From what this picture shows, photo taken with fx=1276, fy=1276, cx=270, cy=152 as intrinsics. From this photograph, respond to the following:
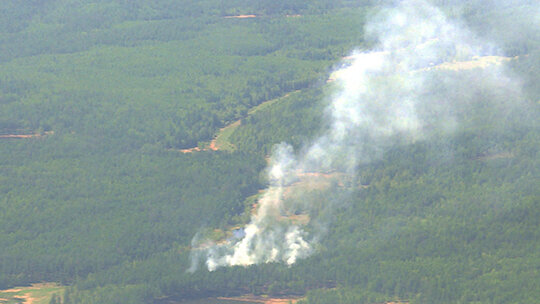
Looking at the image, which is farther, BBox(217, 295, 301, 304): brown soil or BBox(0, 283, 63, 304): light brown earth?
BBox(0, 283, 63, 304): light brown earth

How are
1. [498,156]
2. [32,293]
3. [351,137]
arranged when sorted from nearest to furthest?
[32,293]
[498,156]
[351,137]

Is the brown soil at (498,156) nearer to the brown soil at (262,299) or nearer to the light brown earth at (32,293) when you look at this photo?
the brown soil at (262,299)

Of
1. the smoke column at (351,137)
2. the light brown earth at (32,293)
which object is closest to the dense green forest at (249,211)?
the light brown earth at (32,293)

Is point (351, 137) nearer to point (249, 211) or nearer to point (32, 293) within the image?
point (249, 211)

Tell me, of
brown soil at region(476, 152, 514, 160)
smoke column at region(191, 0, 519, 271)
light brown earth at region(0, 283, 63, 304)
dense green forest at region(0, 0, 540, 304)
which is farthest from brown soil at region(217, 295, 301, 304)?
brown soil at region(476, 152, 514, 160)

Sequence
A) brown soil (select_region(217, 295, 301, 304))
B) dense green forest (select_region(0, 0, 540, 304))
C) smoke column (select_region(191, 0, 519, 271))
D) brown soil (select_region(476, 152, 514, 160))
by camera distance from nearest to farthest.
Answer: dense green forest (select_region(0, 0, 540, 304))
brown soil (select_region(217, 295, 301, 304))
smoke column (select_region(191, 0, 519, 271))
brown soil (select_region(476, 152, 514, 160))

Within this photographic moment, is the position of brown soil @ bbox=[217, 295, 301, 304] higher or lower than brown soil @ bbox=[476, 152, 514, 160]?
lower

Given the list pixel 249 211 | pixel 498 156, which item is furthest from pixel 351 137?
pixel 498 156

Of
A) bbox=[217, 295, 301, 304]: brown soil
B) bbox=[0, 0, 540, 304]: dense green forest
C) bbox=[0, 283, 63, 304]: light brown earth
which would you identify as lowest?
bbox=[217, 295, 301, 304]: brown soil

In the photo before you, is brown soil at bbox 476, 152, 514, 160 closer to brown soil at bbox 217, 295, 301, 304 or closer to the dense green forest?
the dense green forest

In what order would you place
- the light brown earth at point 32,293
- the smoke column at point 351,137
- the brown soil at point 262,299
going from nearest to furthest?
the brown soil at point 262,299, the light brown earth at point 32,293, the smoke column at point 351,137

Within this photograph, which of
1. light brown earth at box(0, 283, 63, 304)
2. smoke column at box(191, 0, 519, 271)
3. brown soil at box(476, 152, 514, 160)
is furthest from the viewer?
brown soil at box(476, 152, 514, 160)

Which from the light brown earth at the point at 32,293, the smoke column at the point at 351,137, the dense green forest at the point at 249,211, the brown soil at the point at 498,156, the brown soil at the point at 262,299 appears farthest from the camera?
the brown soil at the point at 498,156
